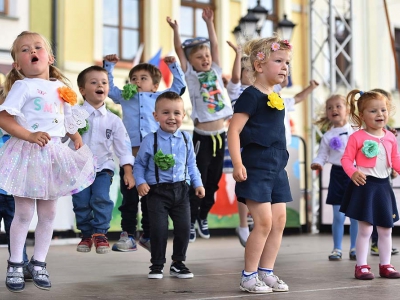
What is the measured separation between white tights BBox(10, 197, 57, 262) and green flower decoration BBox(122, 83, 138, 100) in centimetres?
184

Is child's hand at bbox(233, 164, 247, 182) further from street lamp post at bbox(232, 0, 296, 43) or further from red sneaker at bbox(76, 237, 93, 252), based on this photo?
street lamp post at bbox(232, 0, 296, 43)

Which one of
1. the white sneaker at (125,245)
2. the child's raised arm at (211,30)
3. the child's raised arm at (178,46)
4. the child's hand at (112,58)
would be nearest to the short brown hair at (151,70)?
the child's hand at (112,58)

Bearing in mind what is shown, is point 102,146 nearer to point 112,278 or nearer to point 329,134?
point 112,278

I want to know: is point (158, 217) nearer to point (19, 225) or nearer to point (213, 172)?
point (19, 225)

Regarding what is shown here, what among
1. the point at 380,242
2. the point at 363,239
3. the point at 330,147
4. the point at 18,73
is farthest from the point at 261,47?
the point at 330,147

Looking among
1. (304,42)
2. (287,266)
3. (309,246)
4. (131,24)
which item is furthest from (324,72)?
(287,266)

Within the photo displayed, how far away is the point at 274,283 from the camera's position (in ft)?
18.5

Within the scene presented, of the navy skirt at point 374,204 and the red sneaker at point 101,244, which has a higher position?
the navy skirt at point 374,204

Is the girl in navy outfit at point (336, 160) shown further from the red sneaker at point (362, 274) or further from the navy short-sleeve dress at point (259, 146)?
the navy short-sleeve dress at point (259, 146)

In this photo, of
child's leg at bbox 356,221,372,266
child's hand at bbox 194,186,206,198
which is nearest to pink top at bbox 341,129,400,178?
child's leg at bbox 356,221,372,266

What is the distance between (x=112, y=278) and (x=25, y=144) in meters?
1.48

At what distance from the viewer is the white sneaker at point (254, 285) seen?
5.52 meters

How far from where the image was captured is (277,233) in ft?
18.9

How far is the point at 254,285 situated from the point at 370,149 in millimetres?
1627
